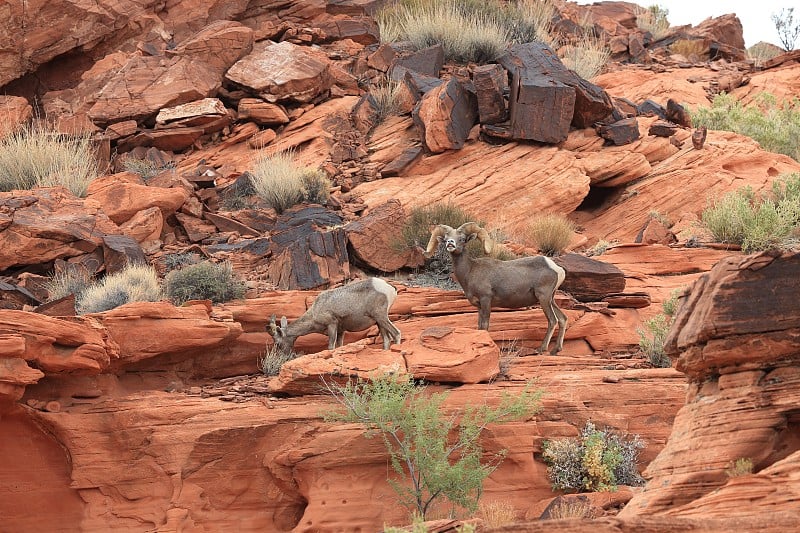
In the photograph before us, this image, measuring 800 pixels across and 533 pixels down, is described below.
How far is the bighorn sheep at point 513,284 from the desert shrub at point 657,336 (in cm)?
96

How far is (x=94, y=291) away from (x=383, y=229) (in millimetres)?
4141

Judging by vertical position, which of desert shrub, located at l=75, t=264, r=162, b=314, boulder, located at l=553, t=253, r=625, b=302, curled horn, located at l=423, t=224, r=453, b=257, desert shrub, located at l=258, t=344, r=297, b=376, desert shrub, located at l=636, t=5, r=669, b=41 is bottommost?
desert shrub, located at l=636, t=5, r=669, b=41

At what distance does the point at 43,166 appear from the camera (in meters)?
18.1

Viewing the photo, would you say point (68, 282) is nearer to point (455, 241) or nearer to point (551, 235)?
point (455, 241)

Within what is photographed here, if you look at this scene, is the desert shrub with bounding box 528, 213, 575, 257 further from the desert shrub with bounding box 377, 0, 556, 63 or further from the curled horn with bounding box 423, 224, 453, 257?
the desert shrub with bounding box 377, 0, 556, 63

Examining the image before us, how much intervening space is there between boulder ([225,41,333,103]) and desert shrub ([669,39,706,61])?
10464 millimetres

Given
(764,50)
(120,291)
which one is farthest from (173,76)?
(764,50)

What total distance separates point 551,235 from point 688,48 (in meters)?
13.3

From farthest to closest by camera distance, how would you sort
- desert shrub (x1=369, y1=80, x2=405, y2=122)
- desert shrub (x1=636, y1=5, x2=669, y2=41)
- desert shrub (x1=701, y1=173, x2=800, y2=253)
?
desert shrub (x1=636, y1=5, x2=669, y2=41)
desert shrub (x1=369, y1=80, x2=405, y2=122)
desert shrub (x1=701, y1=173, x2=800, y2=253)

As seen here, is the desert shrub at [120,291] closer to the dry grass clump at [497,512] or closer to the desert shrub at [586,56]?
the dry grass clump at [497,512]

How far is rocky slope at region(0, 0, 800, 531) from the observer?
7.54 metres

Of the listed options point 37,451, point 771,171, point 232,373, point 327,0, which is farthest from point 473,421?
point 327,0

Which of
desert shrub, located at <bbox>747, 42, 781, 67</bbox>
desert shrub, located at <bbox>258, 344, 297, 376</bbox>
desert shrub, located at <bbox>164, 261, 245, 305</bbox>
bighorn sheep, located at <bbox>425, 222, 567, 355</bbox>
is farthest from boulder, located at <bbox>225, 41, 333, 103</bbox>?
desert shrub, located at <bbox>747, 42, 781, 67</bbox>

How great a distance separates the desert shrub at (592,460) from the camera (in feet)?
35.2
